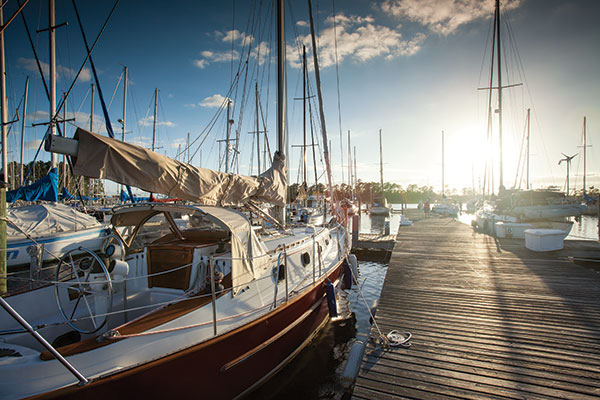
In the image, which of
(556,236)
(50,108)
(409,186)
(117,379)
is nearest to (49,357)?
(117,379)

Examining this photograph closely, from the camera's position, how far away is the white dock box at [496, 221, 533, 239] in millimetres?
14250

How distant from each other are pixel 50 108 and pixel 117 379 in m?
11.6

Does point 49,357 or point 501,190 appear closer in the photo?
point 49,357

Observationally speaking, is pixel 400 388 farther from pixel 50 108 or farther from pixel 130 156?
pixel 50 108

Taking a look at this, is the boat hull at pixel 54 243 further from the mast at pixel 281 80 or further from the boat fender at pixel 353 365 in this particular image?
the boat fender at pixel 353 365

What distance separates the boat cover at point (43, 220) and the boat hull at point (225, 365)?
11986mm

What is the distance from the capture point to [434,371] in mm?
4152

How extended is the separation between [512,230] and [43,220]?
22.4 m

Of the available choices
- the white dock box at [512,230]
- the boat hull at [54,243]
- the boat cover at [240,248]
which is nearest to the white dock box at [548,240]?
the white dock box at [512,230]

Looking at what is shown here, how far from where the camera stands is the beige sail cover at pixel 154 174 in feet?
11.6

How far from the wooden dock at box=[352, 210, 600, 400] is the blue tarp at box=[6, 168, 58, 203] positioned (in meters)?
13.5


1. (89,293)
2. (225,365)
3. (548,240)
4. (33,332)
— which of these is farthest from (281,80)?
(548,240)

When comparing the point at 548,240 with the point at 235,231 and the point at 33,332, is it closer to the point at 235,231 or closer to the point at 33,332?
the point at 235,231

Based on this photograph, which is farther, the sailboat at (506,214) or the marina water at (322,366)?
the sailboat at (506,214)
